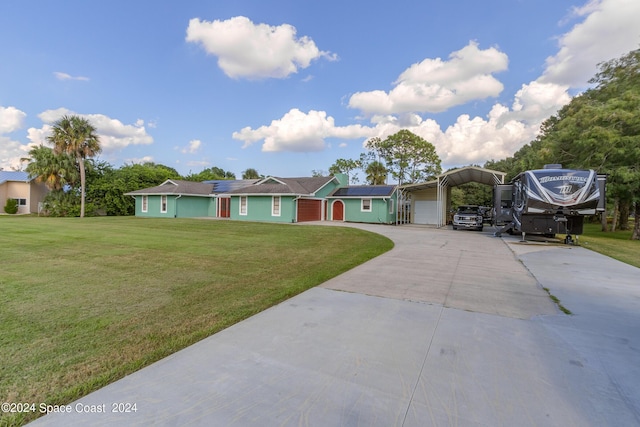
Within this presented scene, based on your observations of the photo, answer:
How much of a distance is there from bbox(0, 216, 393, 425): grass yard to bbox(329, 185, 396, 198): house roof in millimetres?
15637

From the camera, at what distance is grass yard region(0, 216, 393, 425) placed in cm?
247

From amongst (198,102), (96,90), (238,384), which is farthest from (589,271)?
(96,90)

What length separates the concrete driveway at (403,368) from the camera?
201 centimetres

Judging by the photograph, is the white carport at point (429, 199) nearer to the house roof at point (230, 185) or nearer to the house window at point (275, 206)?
the house window at point (275, 206)

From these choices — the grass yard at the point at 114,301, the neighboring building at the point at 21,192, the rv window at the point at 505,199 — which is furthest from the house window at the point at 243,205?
the neighboring building at the point at 21,192

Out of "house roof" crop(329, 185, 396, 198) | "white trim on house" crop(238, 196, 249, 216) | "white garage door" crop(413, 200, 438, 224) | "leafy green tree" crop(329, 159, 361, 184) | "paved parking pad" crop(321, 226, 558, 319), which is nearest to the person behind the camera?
"paved parking pad" crop(321, 226, 558, 319)

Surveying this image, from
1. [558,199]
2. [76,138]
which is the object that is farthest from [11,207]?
[558,199]

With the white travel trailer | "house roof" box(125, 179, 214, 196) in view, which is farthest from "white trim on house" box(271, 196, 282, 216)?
the white travel trailer

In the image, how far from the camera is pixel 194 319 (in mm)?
3674

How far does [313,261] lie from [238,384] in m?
5.40

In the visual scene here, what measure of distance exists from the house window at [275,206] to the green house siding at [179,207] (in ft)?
29.9

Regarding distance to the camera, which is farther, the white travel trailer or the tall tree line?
the tall tree line

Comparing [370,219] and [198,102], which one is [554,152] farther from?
[198,102]

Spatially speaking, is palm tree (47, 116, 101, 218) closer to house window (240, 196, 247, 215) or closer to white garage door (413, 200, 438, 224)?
house window (240, 196, 247, 215)
